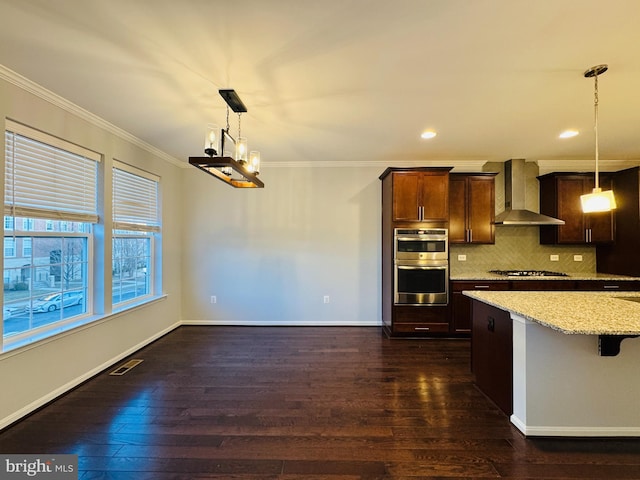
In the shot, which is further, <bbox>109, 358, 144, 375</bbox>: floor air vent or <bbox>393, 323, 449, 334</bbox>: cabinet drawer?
<bbox>393, 323, 449, 334</bbox>: cabinet drawer

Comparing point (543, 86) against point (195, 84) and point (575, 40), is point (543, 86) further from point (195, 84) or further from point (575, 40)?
point (195, 84)

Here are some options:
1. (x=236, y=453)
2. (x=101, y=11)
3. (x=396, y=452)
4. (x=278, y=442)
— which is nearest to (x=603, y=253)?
(x=396, y=452)

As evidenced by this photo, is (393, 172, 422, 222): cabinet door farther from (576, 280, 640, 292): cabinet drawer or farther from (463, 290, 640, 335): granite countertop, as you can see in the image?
(576, 280, 640, 292): cabinet drawer

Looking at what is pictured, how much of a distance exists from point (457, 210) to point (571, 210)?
162cm

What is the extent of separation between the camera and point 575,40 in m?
1.77

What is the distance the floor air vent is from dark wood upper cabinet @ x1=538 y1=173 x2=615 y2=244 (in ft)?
18.7

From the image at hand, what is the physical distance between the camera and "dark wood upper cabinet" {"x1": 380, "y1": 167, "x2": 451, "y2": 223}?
4035mm

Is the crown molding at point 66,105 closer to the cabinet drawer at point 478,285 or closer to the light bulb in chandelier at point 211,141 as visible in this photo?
the light bulb in chandelier at point 211,141

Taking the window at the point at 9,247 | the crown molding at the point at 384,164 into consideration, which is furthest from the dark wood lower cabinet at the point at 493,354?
the window at the point at 9,247

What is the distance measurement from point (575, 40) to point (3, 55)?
11.8 ft

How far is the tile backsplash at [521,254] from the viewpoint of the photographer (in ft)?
14.8

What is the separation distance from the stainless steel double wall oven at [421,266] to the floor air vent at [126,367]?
10.5 feet

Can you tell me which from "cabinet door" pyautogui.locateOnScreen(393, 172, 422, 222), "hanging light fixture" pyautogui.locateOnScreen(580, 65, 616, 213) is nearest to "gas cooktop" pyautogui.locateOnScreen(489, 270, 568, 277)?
"cabinet door" pyautogui.locateOnScreen(393, 172, 422, 222)

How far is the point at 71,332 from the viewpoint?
267 cm
